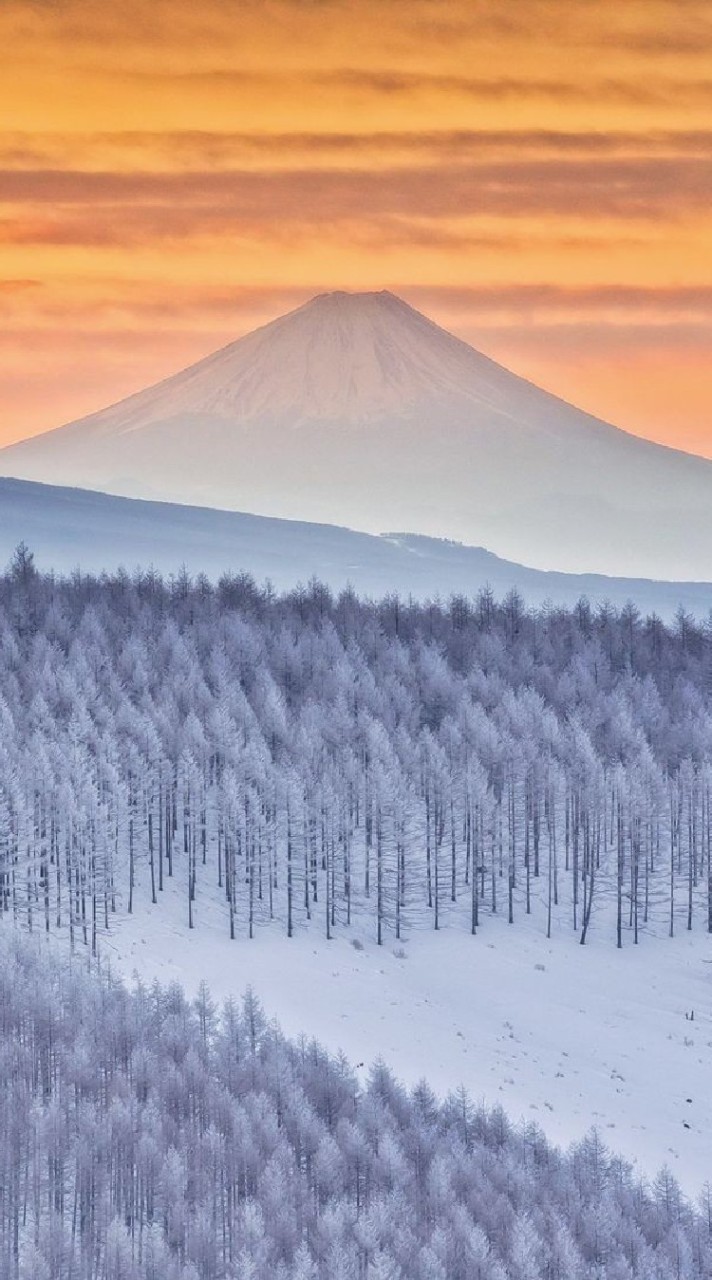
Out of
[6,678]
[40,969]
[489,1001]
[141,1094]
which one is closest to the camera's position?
[141,1094]

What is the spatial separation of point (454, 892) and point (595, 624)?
80.7 m

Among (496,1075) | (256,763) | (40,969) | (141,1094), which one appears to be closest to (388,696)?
(256,763)

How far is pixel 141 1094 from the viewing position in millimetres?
58875

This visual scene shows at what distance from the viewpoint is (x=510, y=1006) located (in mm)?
89312

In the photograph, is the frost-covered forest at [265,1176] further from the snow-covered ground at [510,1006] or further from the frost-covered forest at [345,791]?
the frost-covered forest at [345,791]

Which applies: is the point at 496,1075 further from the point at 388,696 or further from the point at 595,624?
the point at 595,624

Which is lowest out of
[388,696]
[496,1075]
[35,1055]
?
[496,1075]

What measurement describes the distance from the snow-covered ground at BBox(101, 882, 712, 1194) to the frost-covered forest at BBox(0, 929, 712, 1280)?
32.5ft

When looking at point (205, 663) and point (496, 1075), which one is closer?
point (496, 1075)

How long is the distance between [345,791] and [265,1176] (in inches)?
2148

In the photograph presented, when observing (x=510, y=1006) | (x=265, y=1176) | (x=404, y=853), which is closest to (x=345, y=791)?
(x=404, y=853)

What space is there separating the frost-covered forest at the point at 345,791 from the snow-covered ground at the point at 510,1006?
2.01 metres

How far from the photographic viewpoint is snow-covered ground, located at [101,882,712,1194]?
7650 centimetres

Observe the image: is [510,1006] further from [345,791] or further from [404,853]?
[345,791]
